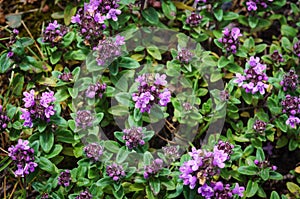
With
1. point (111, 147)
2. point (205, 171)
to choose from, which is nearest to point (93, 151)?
point (111, 147)

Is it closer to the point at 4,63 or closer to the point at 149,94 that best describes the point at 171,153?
the point at 149,94

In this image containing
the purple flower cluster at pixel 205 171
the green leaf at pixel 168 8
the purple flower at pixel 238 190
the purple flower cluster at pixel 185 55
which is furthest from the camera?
the green leaf at pixel 168 8

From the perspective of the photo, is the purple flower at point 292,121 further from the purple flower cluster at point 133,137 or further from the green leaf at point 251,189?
the purple flower cluster at point 133,137

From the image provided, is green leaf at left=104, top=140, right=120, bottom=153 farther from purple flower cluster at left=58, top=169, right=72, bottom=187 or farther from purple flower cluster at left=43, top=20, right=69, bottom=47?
purple flower cluster at left=43, top=20, right=69, bottom=47

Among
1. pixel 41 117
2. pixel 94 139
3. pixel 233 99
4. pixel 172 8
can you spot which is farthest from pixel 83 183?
pixel 172 8

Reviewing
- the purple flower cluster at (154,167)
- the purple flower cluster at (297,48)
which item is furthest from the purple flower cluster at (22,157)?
the purple flower cluster at (297,48)

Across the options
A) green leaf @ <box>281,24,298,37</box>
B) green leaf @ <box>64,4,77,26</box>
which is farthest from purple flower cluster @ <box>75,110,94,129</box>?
green leaf @ <box>281,24,298,37</box>
